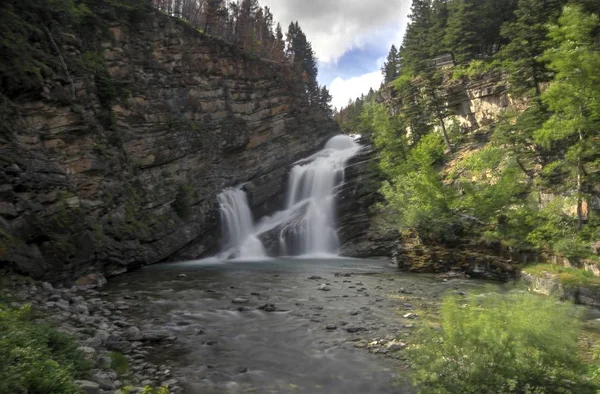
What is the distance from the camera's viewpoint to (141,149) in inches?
1154

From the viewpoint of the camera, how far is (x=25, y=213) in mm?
16078

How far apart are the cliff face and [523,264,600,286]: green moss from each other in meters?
21.1

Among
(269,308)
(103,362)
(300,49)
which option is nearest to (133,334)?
(103,362)

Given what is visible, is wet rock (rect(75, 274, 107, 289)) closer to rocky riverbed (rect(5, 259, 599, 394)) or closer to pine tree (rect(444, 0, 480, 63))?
rocky riverbed (rect(5, 259, 599, 394))

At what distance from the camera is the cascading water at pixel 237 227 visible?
34.7 m

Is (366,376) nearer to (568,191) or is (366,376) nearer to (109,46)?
(568,191)

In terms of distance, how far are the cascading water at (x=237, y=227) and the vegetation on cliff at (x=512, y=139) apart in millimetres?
13173

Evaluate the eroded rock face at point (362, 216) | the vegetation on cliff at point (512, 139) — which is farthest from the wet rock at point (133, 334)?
the eroded rock face at point (362, 216)

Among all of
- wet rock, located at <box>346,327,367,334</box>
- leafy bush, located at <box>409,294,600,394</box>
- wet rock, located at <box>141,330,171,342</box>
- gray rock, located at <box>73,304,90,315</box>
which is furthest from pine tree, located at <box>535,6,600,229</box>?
gray rock, located at <box>73,304,90,315</box>

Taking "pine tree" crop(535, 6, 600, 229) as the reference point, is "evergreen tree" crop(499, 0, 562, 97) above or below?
above

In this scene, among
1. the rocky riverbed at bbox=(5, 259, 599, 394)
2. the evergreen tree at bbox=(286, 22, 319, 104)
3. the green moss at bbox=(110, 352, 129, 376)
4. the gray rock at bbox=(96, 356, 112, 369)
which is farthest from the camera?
the evergreen tree at bbox=(286, 22, 319, 104)

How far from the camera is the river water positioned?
8395 millimetres

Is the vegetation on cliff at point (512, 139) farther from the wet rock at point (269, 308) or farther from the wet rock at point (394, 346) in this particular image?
the wet rock at point (269, 308)

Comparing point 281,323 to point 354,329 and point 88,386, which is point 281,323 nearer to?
point 354,329
